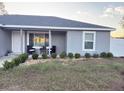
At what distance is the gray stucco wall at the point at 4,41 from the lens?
15648mm

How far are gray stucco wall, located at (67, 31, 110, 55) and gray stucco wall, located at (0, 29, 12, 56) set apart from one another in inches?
214

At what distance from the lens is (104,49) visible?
17.5 metres

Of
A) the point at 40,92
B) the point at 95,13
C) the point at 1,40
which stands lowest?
the point at 40,92

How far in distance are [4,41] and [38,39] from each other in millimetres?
3634

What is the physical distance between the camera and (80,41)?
55.6 ft

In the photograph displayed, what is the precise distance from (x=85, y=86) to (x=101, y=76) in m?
1.25

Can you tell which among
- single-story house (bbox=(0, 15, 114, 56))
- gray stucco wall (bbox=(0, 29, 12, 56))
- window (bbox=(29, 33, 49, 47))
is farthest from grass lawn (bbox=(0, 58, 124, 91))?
window (bbox=(29, 33, 49, 47))

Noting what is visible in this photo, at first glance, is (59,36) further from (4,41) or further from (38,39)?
(4,41)

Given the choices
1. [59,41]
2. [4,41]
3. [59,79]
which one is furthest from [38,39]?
[59,79]

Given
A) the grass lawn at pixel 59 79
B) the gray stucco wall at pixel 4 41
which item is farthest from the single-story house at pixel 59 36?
the grass lawn at pixel 59 79

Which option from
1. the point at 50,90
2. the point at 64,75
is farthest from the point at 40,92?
the point at 64,75

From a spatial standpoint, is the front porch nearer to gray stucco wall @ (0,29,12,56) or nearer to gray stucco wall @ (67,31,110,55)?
gray stucco wall @ (0,29,12,56)

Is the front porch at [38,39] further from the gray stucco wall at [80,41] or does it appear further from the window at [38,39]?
the gray stucco wall at [80,41]

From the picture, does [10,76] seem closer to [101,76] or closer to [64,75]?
[64,75]
